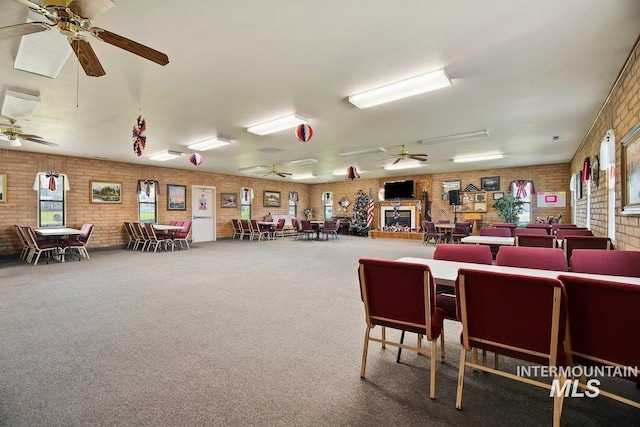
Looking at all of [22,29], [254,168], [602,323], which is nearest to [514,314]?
[602,323]

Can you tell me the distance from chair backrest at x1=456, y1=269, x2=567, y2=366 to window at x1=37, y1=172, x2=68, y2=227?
10.3 metres

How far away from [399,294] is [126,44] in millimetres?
2624

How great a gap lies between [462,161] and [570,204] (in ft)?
12.8

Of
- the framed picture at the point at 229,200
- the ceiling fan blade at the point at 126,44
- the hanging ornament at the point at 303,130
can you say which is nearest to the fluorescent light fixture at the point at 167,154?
the framed picture at the point at 229,200

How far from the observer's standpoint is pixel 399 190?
1341 cm

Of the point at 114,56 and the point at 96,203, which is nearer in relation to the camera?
the point at 114,56

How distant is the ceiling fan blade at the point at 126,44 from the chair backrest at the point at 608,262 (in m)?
3.78

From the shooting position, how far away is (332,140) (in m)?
6.54

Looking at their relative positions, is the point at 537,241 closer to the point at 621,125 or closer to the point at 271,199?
the point at 621,125

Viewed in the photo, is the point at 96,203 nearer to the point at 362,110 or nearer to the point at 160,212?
the point at 160,212

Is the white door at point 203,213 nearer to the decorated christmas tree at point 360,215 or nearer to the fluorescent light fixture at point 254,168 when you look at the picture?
the fluorescent light fixture at point 254,168

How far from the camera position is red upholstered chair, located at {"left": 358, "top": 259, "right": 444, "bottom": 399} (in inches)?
74.4

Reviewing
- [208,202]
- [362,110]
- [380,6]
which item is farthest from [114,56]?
[208,202]

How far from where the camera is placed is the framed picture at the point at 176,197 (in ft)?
35.6
